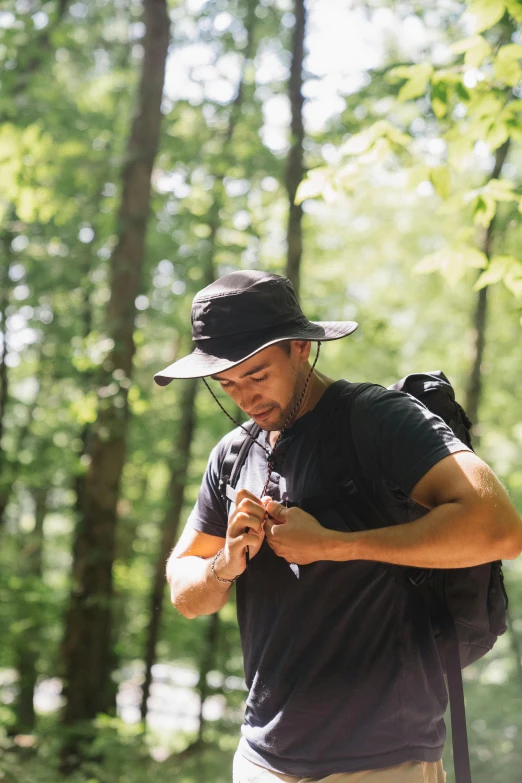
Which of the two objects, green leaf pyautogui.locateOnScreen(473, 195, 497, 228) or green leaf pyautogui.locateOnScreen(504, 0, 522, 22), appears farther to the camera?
green leaf pyautogui.locateOnScreen(473, 195, 497, 228)

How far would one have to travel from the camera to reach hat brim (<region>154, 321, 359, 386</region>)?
6.77 feet

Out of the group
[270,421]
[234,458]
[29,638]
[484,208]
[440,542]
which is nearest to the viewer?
[440,542]

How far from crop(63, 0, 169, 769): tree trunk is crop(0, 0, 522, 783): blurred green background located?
21mm

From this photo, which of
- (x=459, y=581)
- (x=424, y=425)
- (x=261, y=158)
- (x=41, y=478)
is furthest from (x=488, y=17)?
(x=41, y=478)

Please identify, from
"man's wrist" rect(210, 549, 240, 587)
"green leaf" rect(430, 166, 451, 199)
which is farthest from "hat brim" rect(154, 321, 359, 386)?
"green leaf" rect(430, 166, 451, 199)

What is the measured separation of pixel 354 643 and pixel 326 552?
310 mm

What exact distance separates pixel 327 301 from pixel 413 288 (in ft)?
15.8

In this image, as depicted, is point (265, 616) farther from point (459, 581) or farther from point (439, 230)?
point (439, 230)

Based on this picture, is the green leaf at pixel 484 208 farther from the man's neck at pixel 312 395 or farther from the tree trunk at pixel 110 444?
the tree trunk at pixel 110 444

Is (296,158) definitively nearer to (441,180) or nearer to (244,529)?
(441,180)

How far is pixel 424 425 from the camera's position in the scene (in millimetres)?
1887

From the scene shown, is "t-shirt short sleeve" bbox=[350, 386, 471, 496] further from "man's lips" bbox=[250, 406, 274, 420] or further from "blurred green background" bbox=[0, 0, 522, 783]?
"blurred green background" bbox=[0, 0, 522, 783]

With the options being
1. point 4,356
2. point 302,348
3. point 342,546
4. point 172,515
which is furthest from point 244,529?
point 172,515

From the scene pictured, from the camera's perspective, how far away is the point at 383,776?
1940 millimetres
